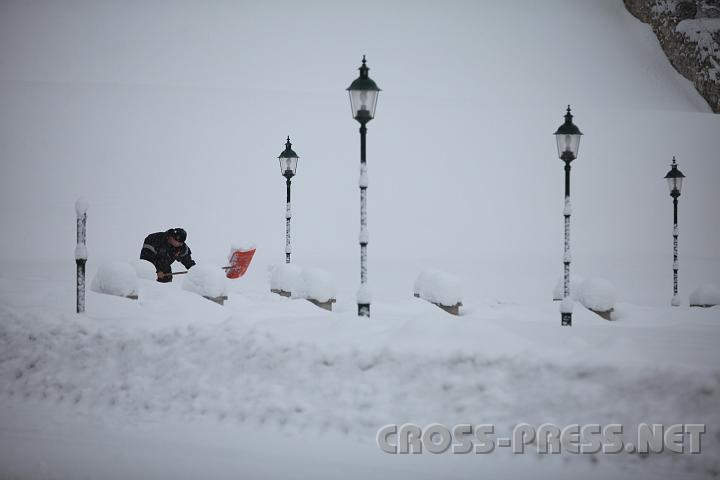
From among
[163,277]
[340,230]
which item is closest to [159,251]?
[163,277]

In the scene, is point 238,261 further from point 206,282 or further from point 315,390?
point 315,390

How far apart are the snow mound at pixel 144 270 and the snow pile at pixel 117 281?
241 centimetres

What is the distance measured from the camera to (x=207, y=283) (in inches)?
511

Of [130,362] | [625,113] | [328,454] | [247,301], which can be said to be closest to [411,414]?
[328,454]

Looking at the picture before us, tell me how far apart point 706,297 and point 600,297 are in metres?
4.45

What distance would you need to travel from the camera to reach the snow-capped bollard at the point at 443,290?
44.0 ft

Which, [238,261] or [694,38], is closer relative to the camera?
[238,261]

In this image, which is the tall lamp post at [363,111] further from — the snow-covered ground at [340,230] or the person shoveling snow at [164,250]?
the person shoveling snow at [164,250]

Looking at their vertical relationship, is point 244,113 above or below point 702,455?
above

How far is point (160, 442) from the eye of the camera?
6.81 metres

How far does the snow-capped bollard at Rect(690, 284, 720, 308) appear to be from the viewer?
17.1 metres

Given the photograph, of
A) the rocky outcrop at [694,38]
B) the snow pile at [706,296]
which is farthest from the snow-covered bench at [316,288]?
the rocky outcrop at [694,38]

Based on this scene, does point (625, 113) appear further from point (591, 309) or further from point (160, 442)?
point (160, 442)

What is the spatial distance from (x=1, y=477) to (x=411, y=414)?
3.63 metres
